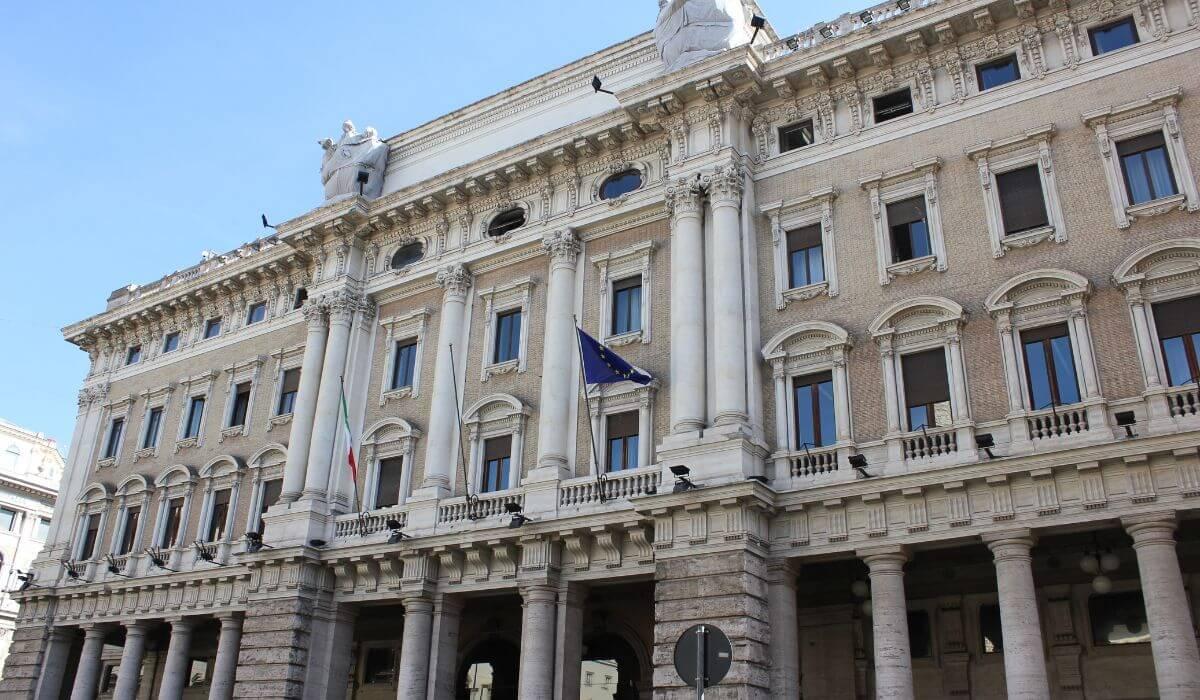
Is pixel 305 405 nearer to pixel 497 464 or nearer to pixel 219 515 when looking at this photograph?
pixel 219 515

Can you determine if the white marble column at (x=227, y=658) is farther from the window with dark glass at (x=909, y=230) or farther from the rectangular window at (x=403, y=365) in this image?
the window with dark glass at (x=909, y=230)

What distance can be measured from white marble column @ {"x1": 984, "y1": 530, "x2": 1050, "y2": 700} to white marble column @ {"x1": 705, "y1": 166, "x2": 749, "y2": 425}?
19.0ft

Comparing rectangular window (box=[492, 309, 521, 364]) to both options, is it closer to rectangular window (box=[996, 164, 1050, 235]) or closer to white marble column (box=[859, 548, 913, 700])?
white marble column (box=[859, 548, 913, 700])

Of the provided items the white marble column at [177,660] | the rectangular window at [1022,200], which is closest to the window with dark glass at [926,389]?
the rectangular window at [1022,200]

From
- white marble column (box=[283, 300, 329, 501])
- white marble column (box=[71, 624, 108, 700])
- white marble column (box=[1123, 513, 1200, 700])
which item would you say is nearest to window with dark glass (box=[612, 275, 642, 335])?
white marble column (box=[283, 300, 329, 501])

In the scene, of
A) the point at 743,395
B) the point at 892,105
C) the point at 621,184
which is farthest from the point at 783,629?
the point at 621,184

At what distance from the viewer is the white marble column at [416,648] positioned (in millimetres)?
24484

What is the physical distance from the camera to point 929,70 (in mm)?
23516

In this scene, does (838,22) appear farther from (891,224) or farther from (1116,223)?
(1116,223)

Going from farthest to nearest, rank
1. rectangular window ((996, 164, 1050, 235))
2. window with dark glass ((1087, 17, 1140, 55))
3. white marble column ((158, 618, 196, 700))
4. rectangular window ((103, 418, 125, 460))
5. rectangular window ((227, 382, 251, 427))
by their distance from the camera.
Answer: rectangular window ((103, 418, 125, 460)), rectangular window ((227, 382, 251, 427)), white marble column ((158, 618, 196, 700)), window with dark glass ((1087, 17, 1140, 55)), rectangular window ((996, 164, 1050, 235))

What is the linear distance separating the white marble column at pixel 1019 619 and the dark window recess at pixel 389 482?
51.7 feet

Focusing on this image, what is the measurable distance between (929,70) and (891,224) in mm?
3900

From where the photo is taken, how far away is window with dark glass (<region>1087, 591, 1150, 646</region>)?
20047mm

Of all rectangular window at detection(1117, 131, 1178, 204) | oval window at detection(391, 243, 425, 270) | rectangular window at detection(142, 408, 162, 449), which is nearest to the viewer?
rectangular window at detection(1117, 131, 1178, 204)
